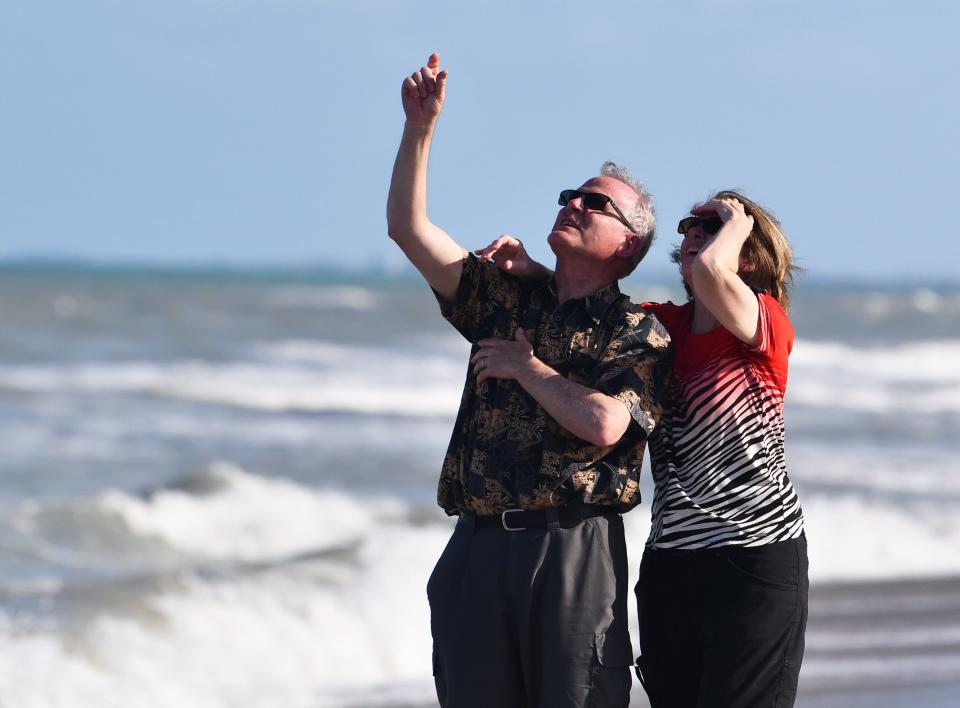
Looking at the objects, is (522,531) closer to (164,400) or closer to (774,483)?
(774,483)

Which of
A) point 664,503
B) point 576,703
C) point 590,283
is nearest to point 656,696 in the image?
point 576,703

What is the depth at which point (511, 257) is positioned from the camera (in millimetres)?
3664

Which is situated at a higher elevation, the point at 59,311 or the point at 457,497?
the point at 59,311

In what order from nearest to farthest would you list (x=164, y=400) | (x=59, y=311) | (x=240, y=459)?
1. (x=240, y=459)
2. (x=164, y=400)
3. (x=59, y=311)

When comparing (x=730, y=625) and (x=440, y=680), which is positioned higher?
(x=730, y=625)

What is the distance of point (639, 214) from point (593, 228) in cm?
16

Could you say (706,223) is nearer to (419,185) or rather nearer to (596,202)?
(596,202)

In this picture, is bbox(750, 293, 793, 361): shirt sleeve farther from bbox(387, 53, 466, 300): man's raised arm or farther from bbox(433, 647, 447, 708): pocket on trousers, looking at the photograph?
bbox(433, 647, 447, 708): pocket on trousers

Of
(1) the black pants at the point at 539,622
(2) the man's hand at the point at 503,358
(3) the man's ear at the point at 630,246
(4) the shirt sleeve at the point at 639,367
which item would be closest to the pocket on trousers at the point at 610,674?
(1) the black pants at the point at 539,622

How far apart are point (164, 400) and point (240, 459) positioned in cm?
486

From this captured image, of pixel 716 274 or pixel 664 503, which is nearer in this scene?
pixel 716 274

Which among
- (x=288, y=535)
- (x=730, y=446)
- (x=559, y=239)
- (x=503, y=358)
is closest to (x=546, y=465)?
(x=503, y=358)

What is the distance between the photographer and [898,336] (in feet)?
120

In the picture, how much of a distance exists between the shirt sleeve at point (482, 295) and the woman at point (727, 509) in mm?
479
